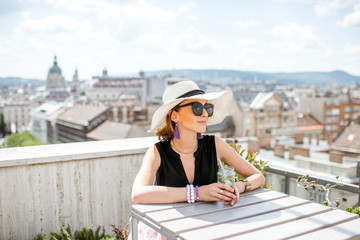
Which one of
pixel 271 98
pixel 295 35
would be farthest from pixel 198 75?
pixel 271 98

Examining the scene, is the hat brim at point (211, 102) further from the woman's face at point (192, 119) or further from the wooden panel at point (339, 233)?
the wooden panel at point (339, 233)

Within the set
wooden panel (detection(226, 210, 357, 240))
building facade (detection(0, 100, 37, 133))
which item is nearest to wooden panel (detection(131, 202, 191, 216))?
wooden panel (detection(226, 210, 357, 240))

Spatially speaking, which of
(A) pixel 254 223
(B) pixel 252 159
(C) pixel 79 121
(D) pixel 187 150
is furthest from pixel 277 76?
(A) pixel 254 223

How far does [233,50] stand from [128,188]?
155040 millimetres

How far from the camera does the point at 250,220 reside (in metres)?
1.50

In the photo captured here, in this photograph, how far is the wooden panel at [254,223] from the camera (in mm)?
1333

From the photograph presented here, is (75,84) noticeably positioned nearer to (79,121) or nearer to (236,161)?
(79,121)

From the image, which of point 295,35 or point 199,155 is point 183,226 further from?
point 295,35

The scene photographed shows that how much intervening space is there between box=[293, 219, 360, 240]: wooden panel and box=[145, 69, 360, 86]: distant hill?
149 m

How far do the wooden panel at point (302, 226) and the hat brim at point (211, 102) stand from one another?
821 mm

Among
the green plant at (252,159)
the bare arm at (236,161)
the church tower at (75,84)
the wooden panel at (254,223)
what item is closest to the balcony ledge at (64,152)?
the green plant at (252,159)

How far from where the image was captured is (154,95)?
116 metres

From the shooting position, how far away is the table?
1.36 metres

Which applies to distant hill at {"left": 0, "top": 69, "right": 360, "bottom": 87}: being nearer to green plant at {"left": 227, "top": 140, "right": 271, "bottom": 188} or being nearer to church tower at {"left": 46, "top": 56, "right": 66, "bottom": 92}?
church tower at {"left": 46, "top": 56, "right": 66, "bottom": 92}
